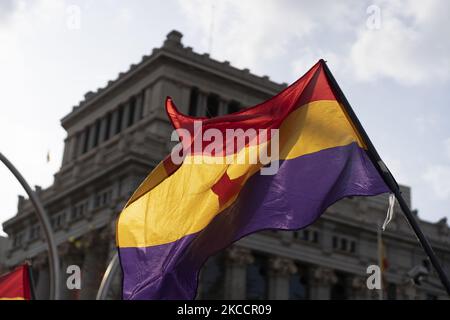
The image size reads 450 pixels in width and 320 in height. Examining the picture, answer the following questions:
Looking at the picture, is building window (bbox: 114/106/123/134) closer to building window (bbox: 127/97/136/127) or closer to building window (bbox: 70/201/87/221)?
building window (bbox: 127/97/136/127)

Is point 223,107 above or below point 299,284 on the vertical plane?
above

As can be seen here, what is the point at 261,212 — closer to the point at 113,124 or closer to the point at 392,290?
the point at 392,290

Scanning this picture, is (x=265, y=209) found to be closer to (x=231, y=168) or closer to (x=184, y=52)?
(x=231, y=168)

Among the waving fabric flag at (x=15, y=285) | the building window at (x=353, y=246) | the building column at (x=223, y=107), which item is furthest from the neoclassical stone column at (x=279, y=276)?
the waving fabric flag at (x=15, y=285)

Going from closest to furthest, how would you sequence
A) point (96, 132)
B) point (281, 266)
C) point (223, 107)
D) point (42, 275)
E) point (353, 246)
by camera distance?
→ point (281, 266), point (353, 246), point (42, 275), point (223, 107), point (96, 132)

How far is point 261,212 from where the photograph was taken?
11977mm

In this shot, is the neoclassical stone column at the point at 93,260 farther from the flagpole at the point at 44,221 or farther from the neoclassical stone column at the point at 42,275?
the flagpole at the point at 44,221

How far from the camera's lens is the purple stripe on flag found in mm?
11500

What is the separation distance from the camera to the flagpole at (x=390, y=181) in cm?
960

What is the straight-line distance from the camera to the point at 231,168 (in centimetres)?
1258

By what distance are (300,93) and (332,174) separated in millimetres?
1276

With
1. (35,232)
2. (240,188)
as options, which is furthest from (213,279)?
(240,188)

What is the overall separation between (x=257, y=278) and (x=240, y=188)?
54449 mm

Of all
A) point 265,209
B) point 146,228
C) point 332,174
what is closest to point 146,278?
point 146,228
